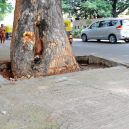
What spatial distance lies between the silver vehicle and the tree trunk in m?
10.6

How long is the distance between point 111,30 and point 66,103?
1357 centimetres

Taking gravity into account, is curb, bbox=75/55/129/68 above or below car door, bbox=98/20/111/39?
below

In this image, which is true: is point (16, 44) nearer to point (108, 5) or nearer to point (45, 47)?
point (45, 47)

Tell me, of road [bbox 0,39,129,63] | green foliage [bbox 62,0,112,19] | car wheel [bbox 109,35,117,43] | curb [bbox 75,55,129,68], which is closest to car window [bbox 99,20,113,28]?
car wheel [bbox 109,35,117,43]

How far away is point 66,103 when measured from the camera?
346cm

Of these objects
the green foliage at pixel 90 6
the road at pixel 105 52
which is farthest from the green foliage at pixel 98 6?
the road at pixel 105 52

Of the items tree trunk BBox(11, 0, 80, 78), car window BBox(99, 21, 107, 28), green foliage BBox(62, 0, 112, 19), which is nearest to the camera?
tree trunk BBox(11, 0, 80, 78)

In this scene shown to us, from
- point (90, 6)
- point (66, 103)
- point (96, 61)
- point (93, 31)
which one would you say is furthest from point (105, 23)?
point (66, 103)

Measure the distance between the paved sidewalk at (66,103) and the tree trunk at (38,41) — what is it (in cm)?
66

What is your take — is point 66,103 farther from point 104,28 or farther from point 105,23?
point 105,23

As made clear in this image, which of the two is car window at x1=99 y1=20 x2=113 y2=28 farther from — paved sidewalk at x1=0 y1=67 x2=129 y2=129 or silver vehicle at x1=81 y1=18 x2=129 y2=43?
paved sidewalk at x1=0 y1=67 x2=129 y2=129

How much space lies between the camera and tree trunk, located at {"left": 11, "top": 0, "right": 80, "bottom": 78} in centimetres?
559

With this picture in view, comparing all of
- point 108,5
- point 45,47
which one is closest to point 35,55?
point 45,47

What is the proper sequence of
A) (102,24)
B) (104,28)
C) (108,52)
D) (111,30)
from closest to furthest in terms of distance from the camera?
(108,52) → (111,30) → (104,28) → (102,24)
